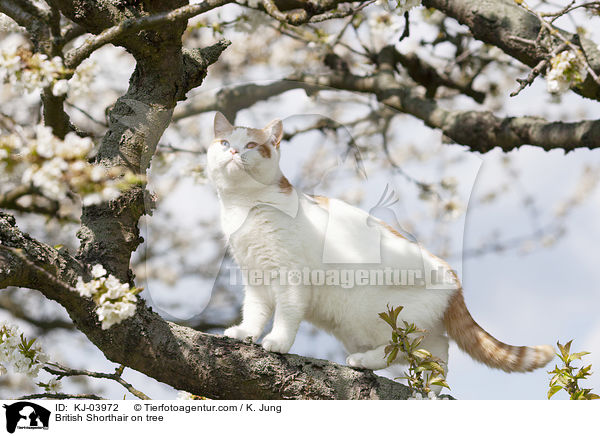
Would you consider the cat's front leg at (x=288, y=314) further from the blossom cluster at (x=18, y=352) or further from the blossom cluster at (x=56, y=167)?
the blossom cluster at (x=56, y=167)

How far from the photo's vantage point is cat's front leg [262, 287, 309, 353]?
189cm

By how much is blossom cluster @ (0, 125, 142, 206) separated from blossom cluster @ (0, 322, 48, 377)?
786 mm

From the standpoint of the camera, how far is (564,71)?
196 centimetres

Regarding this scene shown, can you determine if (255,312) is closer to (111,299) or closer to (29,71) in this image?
(111,299)

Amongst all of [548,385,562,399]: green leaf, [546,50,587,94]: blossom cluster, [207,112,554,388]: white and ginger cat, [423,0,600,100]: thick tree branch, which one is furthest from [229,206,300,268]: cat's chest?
[423,0,600,100]: thick tree branch

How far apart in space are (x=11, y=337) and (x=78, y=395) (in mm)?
273

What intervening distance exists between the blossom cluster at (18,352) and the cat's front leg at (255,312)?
619 mm

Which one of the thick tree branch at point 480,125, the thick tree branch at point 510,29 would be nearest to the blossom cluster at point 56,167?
the thick tree branch at point 480,125

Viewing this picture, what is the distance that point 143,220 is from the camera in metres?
2.10

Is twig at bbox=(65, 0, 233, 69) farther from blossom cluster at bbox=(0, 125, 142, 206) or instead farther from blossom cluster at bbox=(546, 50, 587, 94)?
blossom cluster at bbox=(546, 50, 587, 94)

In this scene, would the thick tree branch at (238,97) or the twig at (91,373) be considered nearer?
the twig at (91,373)

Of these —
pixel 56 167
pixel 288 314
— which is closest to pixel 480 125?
pixel 288 314

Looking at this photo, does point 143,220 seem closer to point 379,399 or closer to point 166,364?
point 166,364
